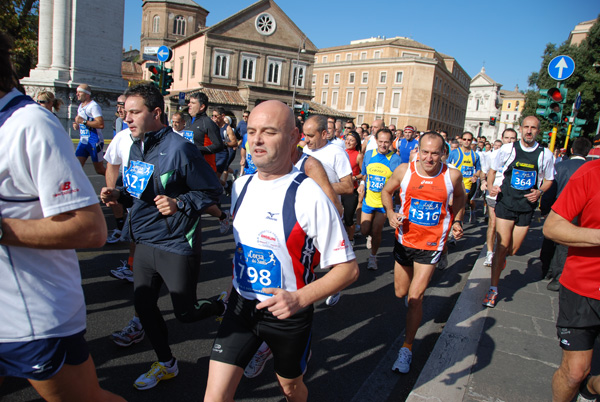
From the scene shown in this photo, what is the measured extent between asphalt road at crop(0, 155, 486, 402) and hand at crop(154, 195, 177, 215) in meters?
1.36

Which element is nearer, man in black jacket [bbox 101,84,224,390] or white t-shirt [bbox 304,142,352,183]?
man in black jacket [bbox 101,84,224,390]

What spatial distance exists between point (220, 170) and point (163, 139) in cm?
617

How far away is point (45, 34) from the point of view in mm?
17938

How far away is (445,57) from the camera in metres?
86.4

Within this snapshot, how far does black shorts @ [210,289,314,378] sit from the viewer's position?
213 centimetres

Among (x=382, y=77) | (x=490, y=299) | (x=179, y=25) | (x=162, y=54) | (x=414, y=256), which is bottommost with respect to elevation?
(x=490, y=299)

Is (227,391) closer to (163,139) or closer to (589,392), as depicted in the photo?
(163,139)

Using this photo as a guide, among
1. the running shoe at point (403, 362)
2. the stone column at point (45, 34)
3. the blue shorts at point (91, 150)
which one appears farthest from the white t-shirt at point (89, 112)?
the stone column at point (45, 34)

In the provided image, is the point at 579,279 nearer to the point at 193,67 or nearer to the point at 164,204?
the point at 164,204

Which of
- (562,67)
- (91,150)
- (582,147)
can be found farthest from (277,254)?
(562,67)

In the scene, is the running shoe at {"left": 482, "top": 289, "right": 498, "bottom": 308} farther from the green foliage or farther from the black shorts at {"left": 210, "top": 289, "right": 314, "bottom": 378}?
the green foliage

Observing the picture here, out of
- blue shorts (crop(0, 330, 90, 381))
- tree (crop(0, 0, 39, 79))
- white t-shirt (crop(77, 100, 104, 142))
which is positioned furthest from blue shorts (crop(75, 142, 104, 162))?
tree (crop(0, 0, 39, 79))

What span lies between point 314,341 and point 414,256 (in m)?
1.28

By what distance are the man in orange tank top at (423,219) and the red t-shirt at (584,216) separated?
1.27m
